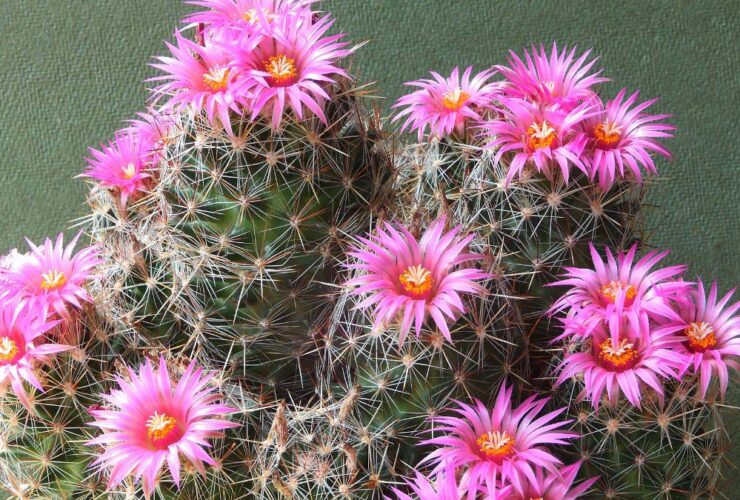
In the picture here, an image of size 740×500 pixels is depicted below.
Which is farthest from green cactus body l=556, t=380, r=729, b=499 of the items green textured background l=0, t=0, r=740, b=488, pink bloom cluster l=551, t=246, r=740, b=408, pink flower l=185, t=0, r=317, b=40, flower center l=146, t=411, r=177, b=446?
green textured background l=0, t=0, r=740, b=488

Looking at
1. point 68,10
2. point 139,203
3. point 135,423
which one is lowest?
point 135,423

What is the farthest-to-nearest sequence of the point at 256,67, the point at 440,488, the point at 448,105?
1. the point at 448,105
2. the point at 256,67
3. the point at 440,488

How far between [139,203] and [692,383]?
25.7 inches

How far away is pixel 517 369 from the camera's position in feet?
2.99

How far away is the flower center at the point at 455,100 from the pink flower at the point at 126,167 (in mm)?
358

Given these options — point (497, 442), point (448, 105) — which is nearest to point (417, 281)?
point (497, 442)

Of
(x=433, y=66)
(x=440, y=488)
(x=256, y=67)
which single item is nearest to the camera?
(x=440, y=488)

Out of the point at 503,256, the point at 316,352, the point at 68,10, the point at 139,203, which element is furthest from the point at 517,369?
the point at 68,10

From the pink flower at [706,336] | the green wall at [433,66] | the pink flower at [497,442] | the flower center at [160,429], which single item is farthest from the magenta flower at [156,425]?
the green wall at [433,66]

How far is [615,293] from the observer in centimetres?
86

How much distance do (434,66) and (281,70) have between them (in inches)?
30.9

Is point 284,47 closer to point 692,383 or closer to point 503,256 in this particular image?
point 503,256

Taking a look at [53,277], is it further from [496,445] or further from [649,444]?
[649,444]

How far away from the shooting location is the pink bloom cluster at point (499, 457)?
0.77 m
